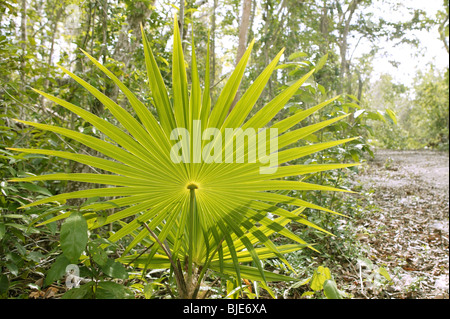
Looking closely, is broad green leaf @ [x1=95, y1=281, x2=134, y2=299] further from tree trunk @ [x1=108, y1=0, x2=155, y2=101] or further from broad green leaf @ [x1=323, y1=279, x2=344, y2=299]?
tree trunk @ [x1=108, y1=0, x2=155, y2=101]

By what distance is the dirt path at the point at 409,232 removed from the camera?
258 centimetres

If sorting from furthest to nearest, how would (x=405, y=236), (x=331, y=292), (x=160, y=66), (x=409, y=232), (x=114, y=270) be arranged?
(x=409, y=232) < (x=405, y=236) < (x=160, y=66) < (x=114, y=270) < (x=331, y=292)

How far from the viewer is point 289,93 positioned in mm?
917

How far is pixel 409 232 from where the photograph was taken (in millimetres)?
3951

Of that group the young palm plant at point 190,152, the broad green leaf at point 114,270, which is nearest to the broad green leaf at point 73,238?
the young palm plant at point 190,152

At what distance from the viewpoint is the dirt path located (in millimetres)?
2578

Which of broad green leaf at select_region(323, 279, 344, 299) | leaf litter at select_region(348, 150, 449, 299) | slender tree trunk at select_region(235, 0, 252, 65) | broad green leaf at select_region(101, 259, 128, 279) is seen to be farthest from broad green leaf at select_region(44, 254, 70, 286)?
slender tree trunk at select_region(235, 0, 252, 65)

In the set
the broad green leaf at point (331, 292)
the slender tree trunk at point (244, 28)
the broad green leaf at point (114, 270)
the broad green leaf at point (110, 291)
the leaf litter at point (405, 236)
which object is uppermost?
the slender tree trunk at point (244, 28)

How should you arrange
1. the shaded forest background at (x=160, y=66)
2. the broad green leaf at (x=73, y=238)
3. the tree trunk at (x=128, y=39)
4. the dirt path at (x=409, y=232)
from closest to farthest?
the broad green leaf at (x=73, y=238) → the shaded forest background at (x=160, y=66) → the dirt path at (x=409, y=232) → the tree trunk at (x=128, y=39)

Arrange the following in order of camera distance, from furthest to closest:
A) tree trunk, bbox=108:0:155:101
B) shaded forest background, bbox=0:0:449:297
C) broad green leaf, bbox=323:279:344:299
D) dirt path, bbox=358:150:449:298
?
1. tree trunk, bbox=108:0:155:101
2. dirt path, bbox=358:150:449:298
3. shaded forest background, bbox=0:0:449:297
4. broad green leaf, bbox=323:279:344:299

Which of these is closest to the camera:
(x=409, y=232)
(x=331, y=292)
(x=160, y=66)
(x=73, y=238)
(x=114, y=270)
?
(x=73, y=238)

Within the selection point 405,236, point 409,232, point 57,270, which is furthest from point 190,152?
point 409,232

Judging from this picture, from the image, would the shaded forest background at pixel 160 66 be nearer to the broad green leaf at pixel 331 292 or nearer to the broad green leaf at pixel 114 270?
the broad green leaf at pixel 114 270

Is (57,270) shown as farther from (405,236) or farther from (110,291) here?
(405,236)
